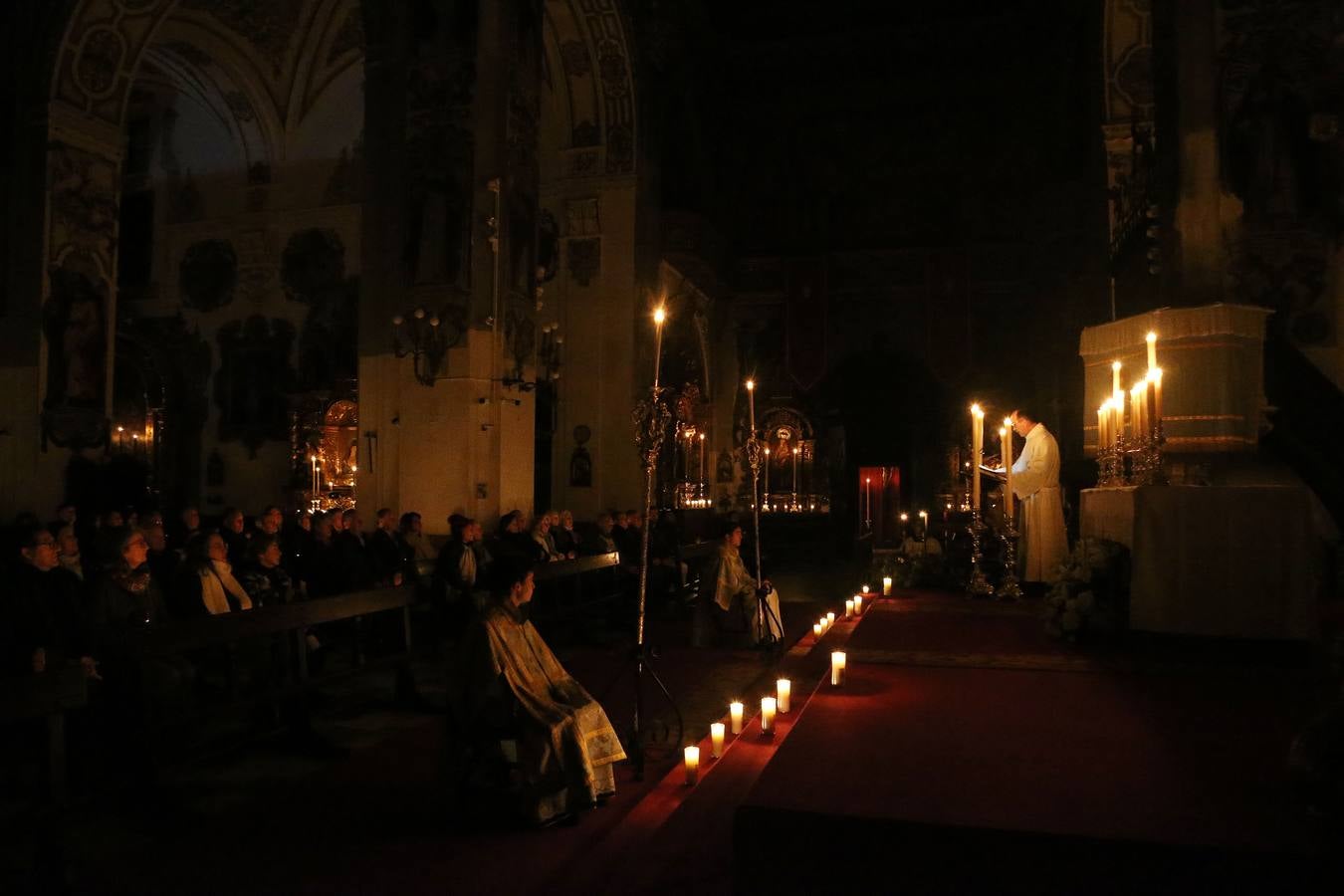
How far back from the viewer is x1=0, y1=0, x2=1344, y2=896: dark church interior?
12.5ft

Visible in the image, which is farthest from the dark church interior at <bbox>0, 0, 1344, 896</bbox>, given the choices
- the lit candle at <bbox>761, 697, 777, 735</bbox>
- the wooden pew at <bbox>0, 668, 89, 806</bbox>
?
the lit candle at <bbox>761, 697, 777, 735</bbox>

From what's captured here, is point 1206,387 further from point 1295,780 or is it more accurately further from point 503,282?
point 503,282

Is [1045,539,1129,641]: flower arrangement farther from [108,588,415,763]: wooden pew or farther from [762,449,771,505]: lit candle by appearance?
[762,449,771,505]: lit candle

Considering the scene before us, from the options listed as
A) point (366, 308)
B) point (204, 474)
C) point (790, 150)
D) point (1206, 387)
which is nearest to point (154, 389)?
point (204, 474)

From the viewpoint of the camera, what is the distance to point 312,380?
19.0 metres

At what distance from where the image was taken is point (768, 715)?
532 centimetres

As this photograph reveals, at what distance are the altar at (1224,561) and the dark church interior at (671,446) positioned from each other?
3 centimetres

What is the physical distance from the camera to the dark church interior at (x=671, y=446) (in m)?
3.81

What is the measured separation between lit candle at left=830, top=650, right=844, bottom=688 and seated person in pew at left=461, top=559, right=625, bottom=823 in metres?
1.23

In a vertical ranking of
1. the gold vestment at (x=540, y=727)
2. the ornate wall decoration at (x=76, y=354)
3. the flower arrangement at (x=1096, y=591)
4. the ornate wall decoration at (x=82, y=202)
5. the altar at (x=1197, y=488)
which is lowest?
the gold vestment at (x=540, y=727)

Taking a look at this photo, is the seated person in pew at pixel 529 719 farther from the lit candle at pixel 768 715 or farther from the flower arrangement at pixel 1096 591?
the flower arrangement at pixel 1096 591

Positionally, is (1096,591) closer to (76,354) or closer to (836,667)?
(836,667)

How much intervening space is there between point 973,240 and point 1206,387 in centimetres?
1543

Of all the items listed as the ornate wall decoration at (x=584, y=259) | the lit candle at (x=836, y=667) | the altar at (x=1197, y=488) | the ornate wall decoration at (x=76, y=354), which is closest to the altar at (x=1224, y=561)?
the altar at (x=1197, y=488)
